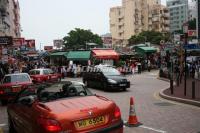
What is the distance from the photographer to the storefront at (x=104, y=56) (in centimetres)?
4578

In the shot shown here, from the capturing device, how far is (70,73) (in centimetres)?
4316

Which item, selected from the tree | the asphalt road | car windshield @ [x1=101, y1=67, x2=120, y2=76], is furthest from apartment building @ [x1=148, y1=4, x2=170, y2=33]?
the asphalt road

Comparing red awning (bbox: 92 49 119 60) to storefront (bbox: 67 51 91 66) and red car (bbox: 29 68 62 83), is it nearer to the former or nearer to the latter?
storefront (bbox: 67 51 91 66)

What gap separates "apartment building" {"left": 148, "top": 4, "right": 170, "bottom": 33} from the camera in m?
118

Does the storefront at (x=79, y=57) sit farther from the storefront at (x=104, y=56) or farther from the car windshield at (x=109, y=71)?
the car windshield at (x=109, y=71)

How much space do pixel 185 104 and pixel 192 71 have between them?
55.0ft

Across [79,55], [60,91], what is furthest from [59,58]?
[60,91]

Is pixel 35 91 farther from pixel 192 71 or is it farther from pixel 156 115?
pixel 192 71

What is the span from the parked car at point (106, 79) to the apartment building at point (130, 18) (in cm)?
9094

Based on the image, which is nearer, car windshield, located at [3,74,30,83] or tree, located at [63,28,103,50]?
car windshield, located at [3,74,30,83]

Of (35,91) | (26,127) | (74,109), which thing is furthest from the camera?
(35,91)

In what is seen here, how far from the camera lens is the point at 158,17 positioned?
118438mm

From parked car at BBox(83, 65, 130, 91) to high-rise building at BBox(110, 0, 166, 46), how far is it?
90.9 metres

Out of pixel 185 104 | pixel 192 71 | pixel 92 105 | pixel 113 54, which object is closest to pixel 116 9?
pixel 113 54
